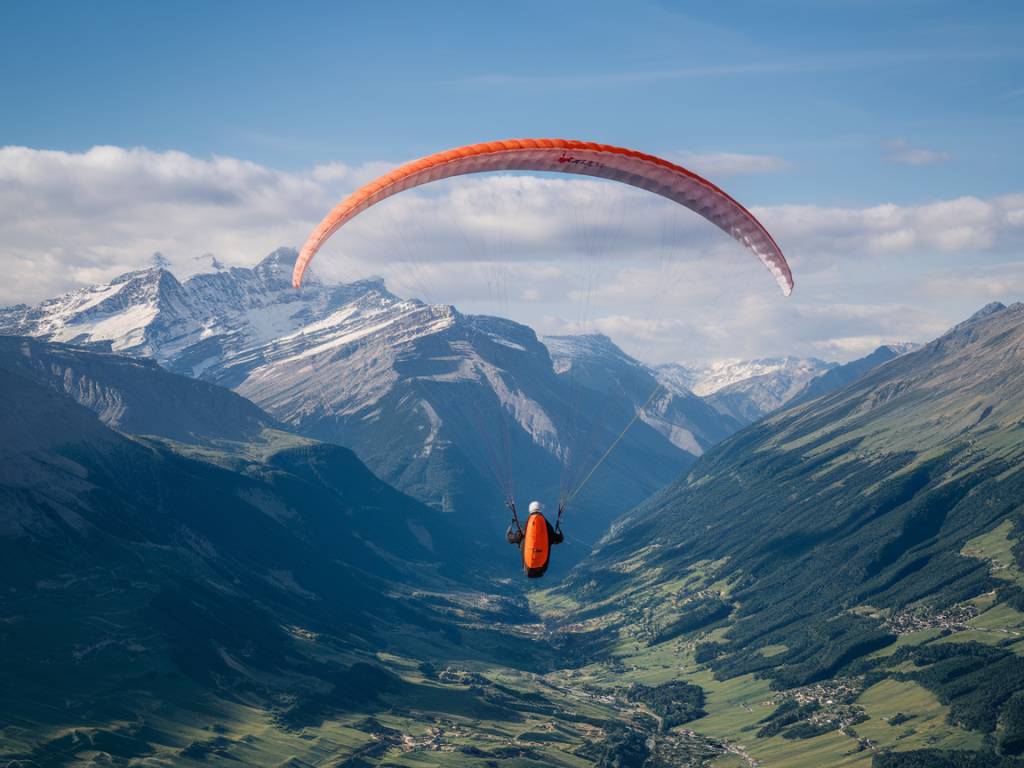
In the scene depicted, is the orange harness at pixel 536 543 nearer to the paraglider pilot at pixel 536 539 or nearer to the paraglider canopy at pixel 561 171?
the paraglider pilot at pixel 536 539

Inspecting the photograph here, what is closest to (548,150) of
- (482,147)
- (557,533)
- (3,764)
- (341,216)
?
(482,147)

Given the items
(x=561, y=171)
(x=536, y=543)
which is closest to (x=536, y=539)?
(x=536, y=543)

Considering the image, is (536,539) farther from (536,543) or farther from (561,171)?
(561,171)

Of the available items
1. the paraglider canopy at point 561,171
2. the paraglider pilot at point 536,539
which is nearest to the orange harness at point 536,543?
the paraglider pilot at point 536,539

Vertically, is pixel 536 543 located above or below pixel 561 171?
below

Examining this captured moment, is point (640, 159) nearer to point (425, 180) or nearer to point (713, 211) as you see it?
point (713, 211)

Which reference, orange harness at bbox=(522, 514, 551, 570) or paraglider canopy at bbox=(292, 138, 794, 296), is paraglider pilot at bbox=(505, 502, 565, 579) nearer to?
orange harness at bbox=(522, 514, 551, 570)

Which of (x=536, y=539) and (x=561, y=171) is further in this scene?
(x=561, y=171)

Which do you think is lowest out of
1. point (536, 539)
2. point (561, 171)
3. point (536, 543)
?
point (536, 543)
